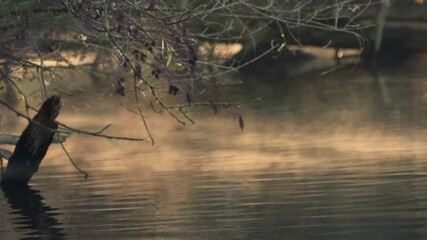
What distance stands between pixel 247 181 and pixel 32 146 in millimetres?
2918

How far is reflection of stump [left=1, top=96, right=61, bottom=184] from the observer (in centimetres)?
1327

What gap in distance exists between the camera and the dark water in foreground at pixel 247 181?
9.77m

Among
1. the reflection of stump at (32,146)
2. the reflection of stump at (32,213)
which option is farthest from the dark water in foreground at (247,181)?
the reflection of stump at (32,146)

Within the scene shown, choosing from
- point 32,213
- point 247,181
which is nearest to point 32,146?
point 32,213

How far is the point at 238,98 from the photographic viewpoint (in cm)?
2788

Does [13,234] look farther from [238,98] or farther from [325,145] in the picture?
[238,98]

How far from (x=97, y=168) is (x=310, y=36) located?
19.7 meters

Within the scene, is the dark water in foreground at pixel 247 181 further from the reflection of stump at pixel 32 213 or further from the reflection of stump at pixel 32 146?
the reflection of stump at pixel 32 146

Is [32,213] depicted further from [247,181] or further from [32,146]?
[247,181]

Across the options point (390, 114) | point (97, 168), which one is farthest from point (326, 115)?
point (97, 168)

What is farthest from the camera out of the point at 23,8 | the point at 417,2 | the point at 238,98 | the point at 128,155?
the point at 417,2

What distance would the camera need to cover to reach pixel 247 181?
42.4 ft

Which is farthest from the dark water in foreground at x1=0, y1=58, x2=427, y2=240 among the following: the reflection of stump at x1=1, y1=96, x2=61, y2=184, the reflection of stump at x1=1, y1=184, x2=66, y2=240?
the reflection of stump at x1=1, y1=96, x2=61, y2=184

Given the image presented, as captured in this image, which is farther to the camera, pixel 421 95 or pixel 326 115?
pixel 421 95
